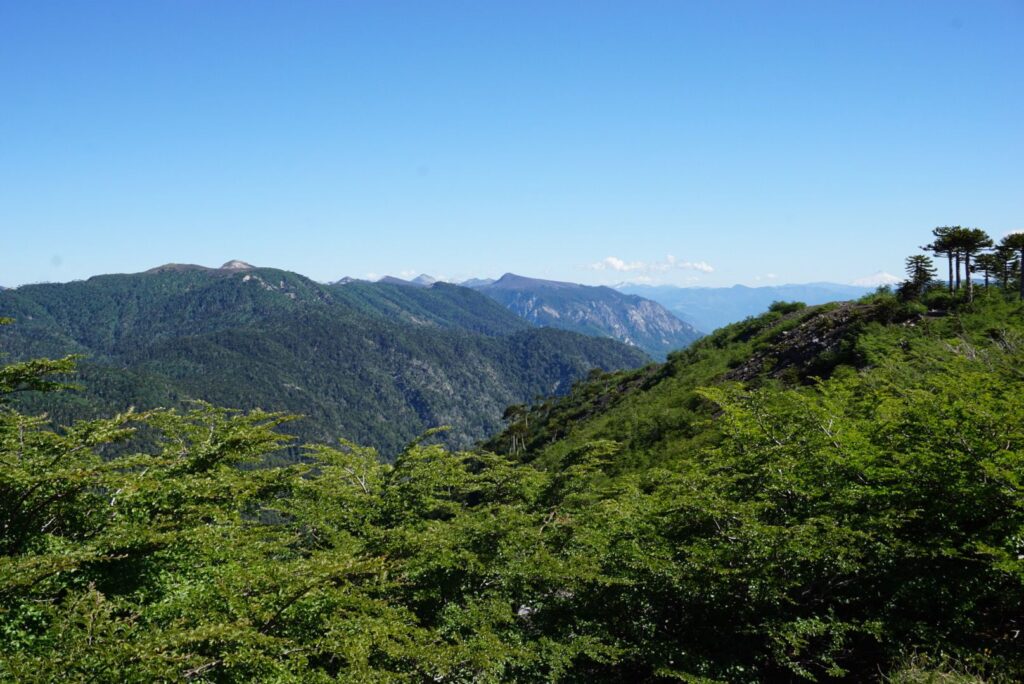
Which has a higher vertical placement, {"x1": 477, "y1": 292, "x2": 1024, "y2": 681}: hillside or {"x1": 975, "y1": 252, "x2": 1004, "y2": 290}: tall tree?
{"x1": 975, "y1": 252, "x2": 1004, "y2": 290}: tall tree

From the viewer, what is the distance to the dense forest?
9.40 meters

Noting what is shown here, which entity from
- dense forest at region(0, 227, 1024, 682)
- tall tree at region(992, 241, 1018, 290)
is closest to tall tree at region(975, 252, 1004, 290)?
tall tree at region(992, 241, 1018, 290)

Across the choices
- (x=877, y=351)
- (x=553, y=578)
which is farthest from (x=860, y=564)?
(x=877, y=351)

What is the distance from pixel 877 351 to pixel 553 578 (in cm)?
2598

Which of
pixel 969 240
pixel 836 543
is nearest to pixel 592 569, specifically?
pixel 836 543

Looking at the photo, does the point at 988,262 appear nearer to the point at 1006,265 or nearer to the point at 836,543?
the point at 1006,265

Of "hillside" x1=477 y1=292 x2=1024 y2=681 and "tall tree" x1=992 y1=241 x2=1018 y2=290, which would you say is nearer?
"hillside" x1=477 y1=292 x2=1024 y2=681

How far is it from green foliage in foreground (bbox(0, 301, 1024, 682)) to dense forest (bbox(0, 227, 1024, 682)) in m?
0.06

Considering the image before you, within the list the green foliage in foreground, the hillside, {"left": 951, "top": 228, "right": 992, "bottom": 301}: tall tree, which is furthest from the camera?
{"left": 951, "top": 228, "right": 992, "bottom": 301}: tall tree

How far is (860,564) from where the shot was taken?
10.4 m

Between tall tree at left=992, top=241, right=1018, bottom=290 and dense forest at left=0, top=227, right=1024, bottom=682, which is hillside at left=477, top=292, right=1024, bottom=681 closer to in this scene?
dense forest at left=0, top=227, right=1024, bottom=682

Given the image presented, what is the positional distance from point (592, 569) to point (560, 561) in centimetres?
86

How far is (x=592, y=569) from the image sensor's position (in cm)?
1343

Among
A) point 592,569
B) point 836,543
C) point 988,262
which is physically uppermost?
point 988,262
